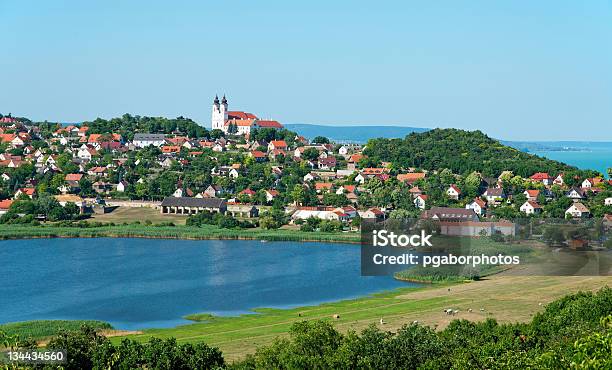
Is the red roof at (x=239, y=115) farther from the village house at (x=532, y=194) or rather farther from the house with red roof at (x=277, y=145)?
the village house at (x=532, y=194)

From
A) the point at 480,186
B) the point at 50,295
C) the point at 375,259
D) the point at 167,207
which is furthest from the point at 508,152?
the point at 50,295

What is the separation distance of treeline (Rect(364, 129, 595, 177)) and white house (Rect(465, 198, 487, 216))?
7805 millimetres

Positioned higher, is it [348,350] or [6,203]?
[6,203]

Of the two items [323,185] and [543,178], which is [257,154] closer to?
[323,185]

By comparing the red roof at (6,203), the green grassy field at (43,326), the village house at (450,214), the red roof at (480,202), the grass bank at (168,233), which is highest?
the red roof at (480,202)

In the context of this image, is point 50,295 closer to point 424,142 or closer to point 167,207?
point 167,207

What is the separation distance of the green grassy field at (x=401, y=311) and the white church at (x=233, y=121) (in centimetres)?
5113

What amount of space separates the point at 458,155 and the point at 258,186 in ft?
48.7

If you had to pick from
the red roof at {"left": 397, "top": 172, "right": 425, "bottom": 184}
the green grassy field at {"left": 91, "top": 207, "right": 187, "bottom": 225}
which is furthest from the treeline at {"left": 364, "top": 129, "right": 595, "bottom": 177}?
the green grassy field at {"left": 91, "top": 207, "right": 187, "bottom": 225}

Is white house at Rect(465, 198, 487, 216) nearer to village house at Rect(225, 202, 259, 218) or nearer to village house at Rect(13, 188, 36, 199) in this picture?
village house at Rect(225, 202, 259, 218)

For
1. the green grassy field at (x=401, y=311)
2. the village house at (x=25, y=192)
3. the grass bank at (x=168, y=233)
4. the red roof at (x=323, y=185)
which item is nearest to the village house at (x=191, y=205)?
the grass bank at (x=168, y=233)

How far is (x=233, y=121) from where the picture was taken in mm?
81312

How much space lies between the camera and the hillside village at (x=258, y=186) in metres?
47.1

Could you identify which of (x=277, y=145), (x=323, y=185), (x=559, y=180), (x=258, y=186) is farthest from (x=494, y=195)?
(x=277, y=145)
